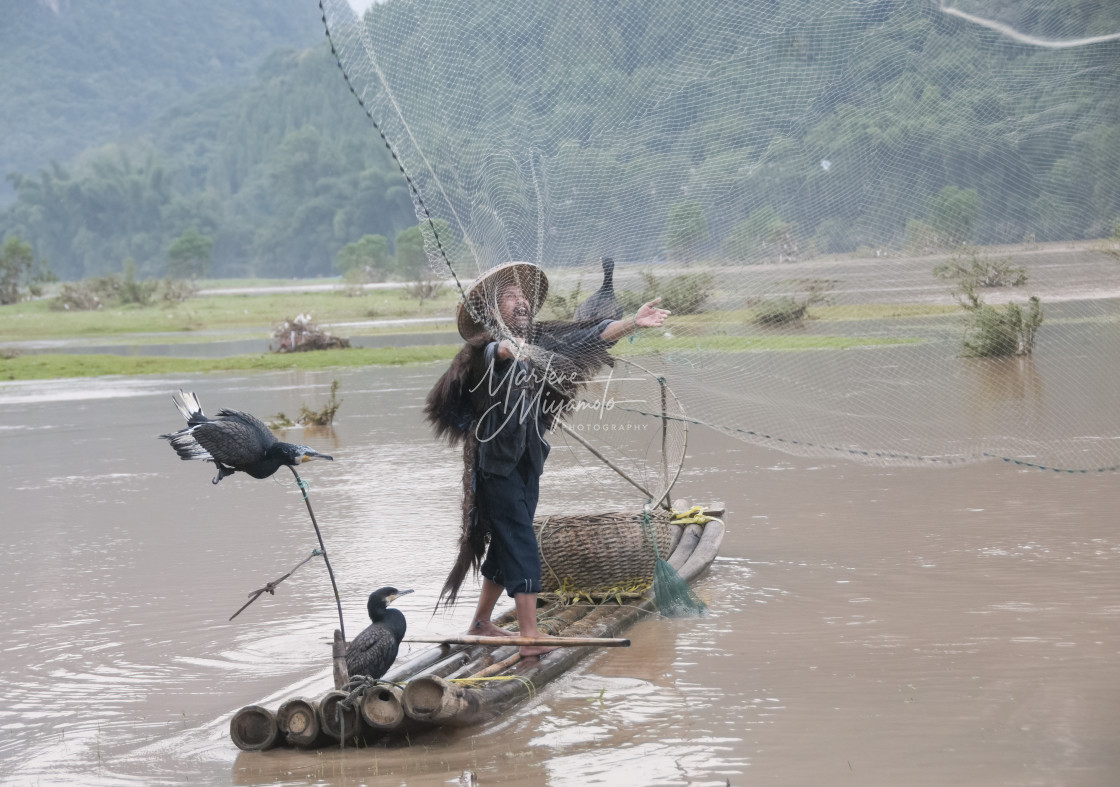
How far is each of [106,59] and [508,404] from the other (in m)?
184

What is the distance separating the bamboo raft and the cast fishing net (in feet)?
4.58

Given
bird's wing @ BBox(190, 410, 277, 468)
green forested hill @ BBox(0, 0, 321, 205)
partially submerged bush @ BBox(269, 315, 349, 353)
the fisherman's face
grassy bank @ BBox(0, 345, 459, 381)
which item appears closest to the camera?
bird's wing @ BBox(190, 410, 277, 468)

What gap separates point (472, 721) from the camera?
4.53m

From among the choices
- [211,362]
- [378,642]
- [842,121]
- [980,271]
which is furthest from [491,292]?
[211,362]

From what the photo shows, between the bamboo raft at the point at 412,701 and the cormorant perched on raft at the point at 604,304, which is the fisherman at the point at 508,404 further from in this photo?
the bamboo raft at the point at 412,701

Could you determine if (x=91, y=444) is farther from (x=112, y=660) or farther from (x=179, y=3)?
(x=179, y=3)

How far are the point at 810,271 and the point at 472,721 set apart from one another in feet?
8.81

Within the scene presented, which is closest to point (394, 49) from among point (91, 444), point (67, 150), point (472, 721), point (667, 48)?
point (667, 48)

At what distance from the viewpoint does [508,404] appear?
5129 millimetres

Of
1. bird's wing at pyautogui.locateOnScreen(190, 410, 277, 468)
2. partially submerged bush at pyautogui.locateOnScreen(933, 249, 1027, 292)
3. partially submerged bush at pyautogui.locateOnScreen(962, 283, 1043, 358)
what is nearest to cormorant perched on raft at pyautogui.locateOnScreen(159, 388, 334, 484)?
bird's wing at pyautogui.locateOnScreen(190, 410, 277, 468)

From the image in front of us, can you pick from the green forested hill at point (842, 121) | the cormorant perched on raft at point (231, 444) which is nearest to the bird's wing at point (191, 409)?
the cormorant perched on raft at point (231, 444)

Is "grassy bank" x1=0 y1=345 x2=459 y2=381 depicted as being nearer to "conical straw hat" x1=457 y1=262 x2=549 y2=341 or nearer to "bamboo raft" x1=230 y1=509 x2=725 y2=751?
"conical straw hat" x1=457 y1=262 x2=549 y2=341

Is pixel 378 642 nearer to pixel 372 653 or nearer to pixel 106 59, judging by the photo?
pixel 372 653

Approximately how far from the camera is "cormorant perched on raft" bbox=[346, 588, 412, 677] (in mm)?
4664
